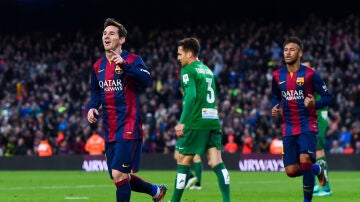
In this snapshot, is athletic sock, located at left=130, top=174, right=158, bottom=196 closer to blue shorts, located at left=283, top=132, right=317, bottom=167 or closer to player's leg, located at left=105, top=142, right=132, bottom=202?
player's leg, located at left=105, top=142, right=132, bottom=202

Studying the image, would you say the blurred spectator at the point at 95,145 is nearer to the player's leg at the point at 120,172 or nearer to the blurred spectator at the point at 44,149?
the blurred spectator at the point at 44,149

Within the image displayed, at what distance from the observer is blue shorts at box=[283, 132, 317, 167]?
11.7m

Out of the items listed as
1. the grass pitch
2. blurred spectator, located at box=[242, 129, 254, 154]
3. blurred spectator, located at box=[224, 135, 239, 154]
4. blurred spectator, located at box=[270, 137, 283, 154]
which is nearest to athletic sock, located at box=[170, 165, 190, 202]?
the grass pitch

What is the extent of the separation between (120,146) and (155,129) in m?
21.2

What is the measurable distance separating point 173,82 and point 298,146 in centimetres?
2215

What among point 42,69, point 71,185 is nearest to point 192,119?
point 71,185

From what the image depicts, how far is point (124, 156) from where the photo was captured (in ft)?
32.6

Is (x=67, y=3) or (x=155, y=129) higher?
(x=67, y=3)

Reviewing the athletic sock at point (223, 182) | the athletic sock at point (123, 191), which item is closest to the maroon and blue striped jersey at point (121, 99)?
the athletic sock at point (123, 191)

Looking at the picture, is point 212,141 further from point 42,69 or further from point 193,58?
point 42,69

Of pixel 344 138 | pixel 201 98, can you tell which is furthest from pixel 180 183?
pixel 344 138

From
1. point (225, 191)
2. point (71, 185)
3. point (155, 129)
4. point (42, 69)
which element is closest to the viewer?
point (225, 191)

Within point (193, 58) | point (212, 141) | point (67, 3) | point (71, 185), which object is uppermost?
point (67, 3)

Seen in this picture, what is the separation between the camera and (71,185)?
63.6ft
